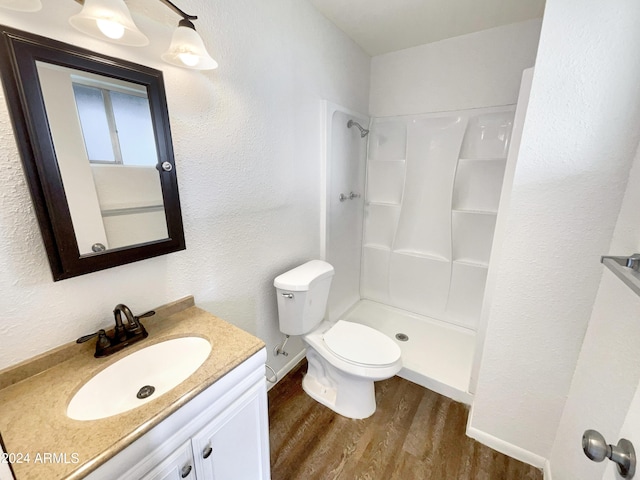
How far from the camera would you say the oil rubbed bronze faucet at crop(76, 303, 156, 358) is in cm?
90

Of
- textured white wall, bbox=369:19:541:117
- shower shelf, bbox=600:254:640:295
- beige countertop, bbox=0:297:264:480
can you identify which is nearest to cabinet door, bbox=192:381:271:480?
beige countertop, bbox=0:297:264:480

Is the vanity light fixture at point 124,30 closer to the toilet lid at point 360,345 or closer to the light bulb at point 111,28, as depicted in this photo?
the light bulb at point 111,28

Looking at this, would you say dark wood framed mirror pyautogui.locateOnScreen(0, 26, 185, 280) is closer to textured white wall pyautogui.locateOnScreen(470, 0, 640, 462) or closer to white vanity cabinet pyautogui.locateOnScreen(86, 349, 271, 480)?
white vanity cabinet pyautogui.locateOnScreen(86, 349, 271, 480)

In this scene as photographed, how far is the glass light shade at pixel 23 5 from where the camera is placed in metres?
0.66

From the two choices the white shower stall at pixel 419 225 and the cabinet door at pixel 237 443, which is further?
the white shower stall at pixel 419 225

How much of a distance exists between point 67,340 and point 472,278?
2.53 meters

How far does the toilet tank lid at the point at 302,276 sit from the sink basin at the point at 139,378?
58cm

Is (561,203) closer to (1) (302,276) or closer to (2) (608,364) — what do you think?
(2) (608,364)

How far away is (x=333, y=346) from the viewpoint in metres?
1.55

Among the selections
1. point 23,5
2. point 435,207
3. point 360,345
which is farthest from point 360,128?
point 23,5

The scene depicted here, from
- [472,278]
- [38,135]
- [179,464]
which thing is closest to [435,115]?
[472,278]

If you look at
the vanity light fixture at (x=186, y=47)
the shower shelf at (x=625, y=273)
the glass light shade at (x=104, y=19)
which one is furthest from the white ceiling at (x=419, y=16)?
the shower shelf at (x=625, y=273)

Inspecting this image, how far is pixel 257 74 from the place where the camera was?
1.34 meters

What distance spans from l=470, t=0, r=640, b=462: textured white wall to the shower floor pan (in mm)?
479
